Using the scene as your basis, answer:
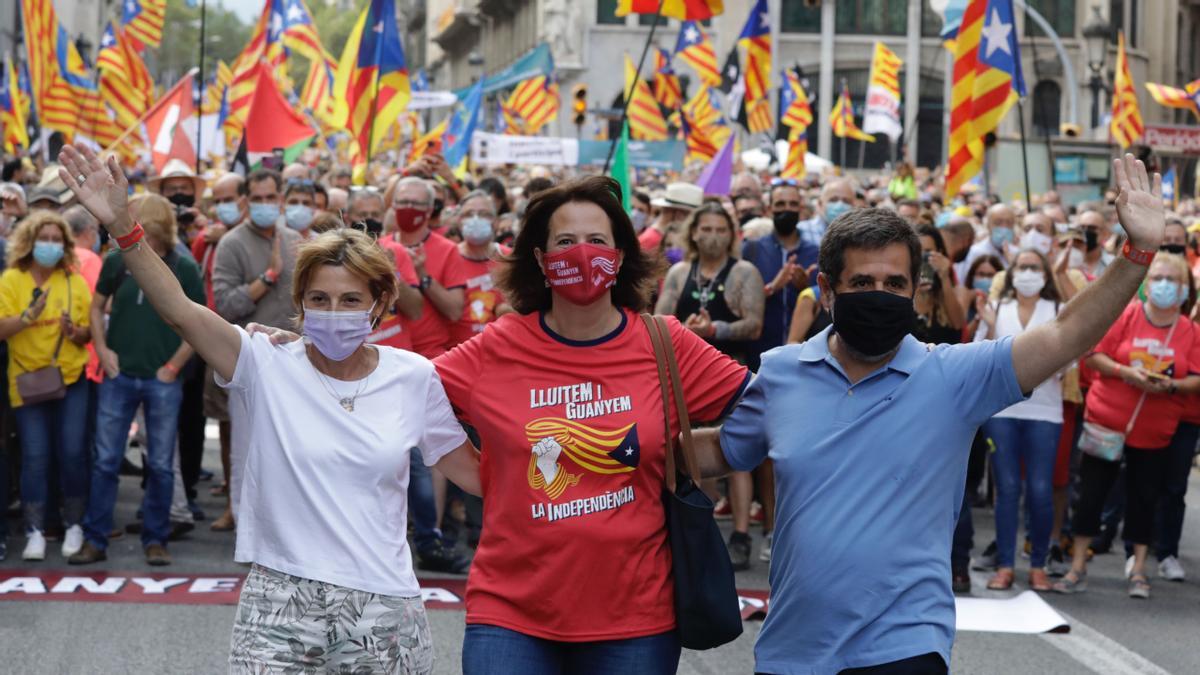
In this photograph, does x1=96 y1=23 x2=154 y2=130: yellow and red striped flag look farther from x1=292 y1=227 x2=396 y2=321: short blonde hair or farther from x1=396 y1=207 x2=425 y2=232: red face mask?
x1=292 y1=227 x2=396 y2=321: short blonde hair

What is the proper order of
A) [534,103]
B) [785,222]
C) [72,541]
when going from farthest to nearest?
[534,103], [785,222], [72,541]

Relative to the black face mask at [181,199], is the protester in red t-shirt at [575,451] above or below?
below

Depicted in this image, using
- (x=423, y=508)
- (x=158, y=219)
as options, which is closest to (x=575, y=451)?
(x=423, y=508)

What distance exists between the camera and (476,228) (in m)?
10.6

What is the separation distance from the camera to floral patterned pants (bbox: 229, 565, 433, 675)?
4.29m

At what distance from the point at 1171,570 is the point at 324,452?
7.19m

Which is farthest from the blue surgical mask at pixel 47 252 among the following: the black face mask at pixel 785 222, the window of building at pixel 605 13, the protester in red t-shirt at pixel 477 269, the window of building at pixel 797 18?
the window of building at pixel 797 18

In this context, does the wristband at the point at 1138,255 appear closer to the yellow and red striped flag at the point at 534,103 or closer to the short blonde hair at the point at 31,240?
the short blonde hair at the point at 31,240

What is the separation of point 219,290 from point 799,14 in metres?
54.6

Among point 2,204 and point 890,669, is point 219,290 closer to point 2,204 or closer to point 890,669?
point 2,204

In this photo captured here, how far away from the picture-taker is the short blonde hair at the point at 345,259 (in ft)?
15.1

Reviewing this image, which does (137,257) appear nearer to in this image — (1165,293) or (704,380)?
(704,380)

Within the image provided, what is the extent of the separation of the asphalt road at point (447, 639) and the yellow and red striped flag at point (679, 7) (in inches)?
209

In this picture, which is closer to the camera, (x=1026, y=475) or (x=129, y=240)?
(x=129, y=240)
